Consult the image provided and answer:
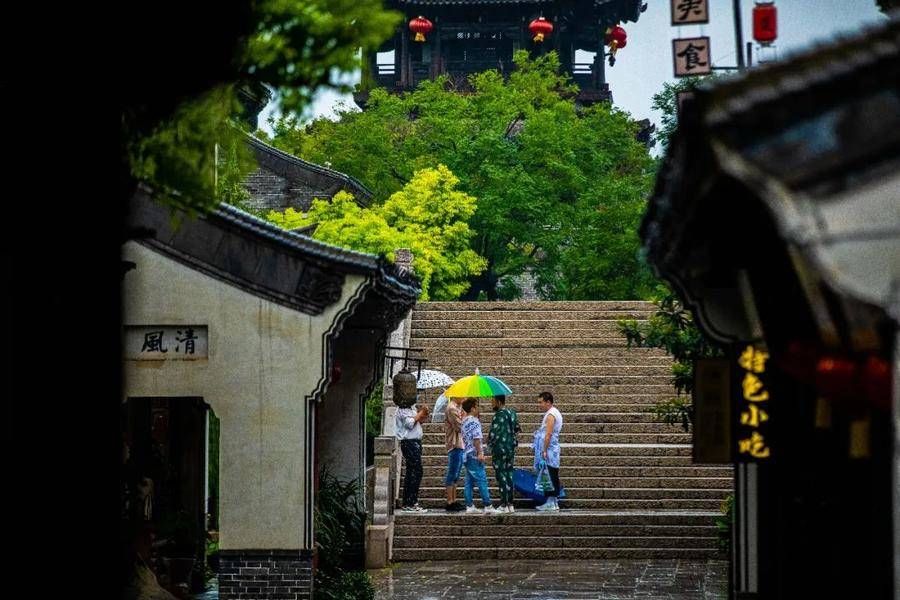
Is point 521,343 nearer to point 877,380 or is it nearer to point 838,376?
point 838,376

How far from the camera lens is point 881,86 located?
4793 mm

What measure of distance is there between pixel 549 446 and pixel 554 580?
3.23 m

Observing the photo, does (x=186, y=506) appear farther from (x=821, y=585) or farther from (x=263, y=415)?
(x=821, y=585)

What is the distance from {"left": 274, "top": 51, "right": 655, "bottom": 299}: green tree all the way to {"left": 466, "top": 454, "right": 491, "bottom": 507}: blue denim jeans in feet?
46.2

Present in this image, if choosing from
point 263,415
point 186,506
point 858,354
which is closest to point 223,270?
point 263,415

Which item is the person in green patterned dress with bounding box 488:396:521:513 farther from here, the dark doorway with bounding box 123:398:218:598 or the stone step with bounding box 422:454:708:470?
the dark doorway with bounding box 123:398:218:598

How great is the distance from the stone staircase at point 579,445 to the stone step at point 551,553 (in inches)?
0.5

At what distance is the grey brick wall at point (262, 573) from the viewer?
595 inches

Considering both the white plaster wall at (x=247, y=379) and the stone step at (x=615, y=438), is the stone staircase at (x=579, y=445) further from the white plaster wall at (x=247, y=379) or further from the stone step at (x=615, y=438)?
the white plaster wall at (x=247, y=379)

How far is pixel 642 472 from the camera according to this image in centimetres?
2414

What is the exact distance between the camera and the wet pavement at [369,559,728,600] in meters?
18.0

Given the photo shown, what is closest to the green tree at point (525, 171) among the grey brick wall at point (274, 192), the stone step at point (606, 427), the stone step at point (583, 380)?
the grey brick wall at point (274, 192)

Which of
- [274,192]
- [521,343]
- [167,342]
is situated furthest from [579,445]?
[274,192]

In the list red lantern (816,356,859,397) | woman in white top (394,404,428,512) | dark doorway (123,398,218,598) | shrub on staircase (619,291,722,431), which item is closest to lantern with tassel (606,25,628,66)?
woman in white top (394,404,428,512)
